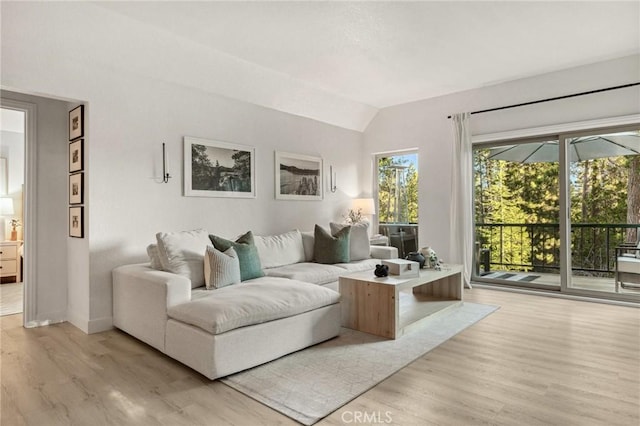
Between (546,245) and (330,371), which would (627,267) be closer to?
(546,245)

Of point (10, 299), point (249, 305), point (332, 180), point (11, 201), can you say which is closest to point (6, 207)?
point (11, 201)

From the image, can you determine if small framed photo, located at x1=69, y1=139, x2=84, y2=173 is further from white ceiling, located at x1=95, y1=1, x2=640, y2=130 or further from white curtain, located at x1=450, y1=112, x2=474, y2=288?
white curtain, located at x1=450, y1=112, x2=474, y2=288

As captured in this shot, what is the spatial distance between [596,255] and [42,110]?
5.99 m

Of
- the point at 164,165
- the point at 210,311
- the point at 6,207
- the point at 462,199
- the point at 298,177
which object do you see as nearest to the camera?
the point at 210,311

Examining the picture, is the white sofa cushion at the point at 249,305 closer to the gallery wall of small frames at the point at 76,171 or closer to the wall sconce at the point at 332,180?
the gallery wall of small frames at the point at 76,171

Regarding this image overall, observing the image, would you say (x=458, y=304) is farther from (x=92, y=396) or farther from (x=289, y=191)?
(x=92, y=396)

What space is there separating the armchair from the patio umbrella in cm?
105

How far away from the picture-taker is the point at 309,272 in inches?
150

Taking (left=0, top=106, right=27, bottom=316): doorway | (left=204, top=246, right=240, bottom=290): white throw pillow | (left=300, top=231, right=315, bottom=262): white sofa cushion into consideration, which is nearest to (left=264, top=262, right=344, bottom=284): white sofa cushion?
(left=300, top=231, right=315, bottom=262): white sofa cushion

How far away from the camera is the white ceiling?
2.98 meters

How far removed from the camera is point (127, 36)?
3205 mm

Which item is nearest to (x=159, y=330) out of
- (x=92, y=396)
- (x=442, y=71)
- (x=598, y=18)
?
(x=92, y=396)

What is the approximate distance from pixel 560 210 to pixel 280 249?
3.31 metres

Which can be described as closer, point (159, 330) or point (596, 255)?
point (159, 330)
